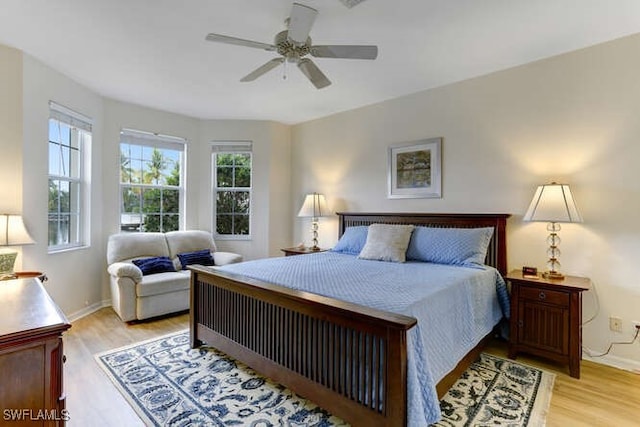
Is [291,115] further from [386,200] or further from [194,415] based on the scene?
[194,415]

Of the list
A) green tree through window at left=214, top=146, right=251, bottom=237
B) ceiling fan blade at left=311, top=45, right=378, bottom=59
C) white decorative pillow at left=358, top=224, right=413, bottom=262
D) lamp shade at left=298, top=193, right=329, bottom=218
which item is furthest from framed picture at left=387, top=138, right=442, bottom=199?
green tree through window at left=214, top=146, right=251, bottom=237

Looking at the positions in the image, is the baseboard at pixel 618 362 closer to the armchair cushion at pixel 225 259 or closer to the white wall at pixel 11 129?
the armchair cushion at pixel 225 259

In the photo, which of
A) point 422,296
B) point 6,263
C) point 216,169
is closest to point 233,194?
point 216,169

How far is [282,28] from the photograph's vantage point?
2.48 metres

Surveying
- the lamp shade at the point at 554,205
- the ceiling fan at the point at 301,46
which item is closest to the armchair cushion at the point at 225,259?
the ceiling fan at the point at 301,46

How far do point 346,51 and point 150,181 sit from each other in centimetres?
357

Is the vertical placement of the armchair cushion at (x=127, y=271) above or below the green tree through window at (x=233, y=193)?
below

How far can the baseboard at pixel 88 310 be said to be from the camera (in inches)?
140

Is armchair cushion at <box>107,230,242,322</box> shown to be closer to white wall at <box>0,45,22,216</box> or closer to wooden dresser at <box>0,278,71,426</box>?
white wall at <box>0,45,22,216</box>

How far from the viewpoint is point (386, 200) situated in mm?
4082

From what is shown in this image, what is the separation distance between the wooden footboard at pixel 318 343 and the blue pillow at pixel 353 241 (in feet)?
5.22

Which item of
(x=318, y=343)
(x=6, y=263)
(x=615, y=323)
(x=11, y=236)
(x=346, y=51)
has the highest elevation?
(x=346, y=51)

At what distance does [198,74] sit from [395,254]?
269cm

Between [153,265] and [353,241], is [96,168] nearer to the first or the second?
[153,265]
